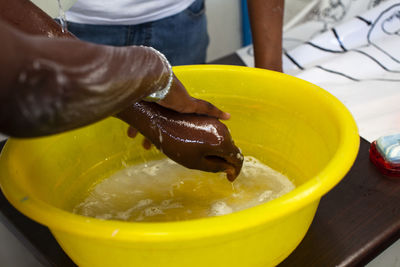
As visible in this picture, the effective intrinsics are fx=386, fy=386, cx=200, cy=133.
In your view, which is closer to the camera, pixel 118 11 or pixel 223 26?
pixel 118 11

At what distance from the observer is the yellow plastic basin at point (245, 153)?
399 mm

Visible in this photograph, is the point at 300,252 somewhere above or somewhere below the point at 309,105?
below

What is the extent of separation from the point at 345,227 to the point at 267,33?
1.73 feet

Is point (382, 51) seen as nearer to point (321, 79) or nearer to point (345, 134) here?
point (321, 79)

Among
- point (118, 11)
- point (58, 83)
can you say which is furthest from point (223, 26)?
point (58, 83)

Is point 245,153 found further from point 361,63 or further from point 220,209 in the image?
point 361,63

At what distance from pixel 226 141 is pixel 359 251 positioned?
0.25 meters

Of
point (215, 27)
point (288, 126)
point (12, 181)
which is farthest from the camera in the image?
point (215, 27)

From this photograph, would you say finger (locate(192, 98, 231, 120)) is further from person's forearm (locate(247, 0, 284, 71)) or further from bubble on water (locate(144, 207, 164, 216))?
person's forearm (locate(247, 0, 284, 71))

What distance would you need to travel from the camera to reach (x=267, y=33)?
942mm

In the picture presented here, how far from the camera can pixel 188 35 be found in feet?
3.56

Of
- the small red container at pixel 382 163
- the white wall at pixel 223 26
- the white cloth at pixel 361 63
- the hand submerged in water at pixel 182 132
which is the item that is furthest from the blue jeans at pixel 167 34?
the white wall at pixel 223 26

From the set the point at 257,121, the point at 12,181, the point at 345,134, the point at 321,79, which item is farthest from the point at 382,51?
the point at 12,181

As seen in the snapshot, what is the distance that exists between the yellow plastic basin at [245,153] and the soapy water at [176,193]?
30 millimetres
